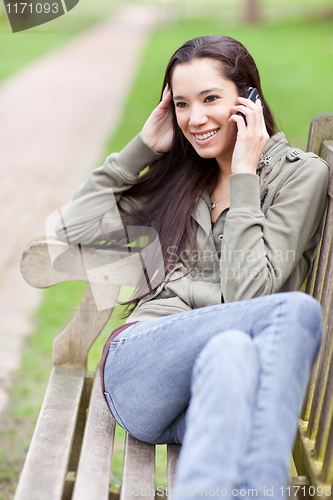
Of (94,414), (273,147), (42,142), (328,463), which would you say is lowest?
(42,142)

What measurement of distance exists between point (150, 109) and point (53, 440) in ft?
4.73

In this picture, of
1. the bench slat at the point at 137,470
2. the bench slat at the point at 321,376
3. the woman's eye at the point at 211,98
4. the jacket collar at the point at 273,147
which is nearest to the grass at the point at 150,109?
the jacket collar at the point at 273,147

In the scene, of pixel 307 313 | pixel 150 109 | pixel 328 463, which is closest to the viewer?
pixel 307 313

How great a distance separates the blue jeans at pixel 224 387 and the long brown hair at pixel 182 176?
417 mm

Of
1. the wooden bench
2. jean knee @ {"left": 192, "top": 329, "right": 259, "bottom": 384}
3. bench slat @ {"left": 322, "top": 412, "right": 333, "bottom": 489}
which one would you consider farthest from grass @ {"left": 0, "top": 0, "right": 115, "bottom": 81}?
bench slat @ {"left": 322, "top": 412, "right": 333, "bottom": 489}

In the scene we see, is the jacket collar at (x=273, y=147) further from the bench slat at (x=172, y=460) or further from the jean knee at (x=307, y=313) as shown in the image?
the bench slat at (x=172, y=460)

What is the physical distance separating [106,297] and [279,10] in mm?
39820

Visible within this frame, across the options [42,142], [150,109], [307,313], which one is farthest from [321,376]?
[42,142]

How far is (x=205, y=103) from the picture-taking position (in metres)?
2.00

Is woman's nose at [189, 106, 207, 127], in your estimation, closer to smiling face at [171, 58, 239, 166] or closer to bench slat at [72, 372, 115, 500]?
smiling face at [171, 58, 239, 166]

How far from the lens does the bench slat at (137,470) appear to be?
164 cm

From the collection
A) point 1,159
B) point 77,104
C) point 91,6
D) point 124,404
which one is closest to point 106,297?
point 124,404

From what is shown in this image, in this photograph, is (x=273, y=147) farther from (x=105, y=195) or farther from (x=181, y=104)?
(x=105, y=195)

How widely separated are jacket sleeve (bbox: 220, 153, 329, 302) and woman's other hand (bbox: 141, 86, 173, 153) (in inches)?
20.5
